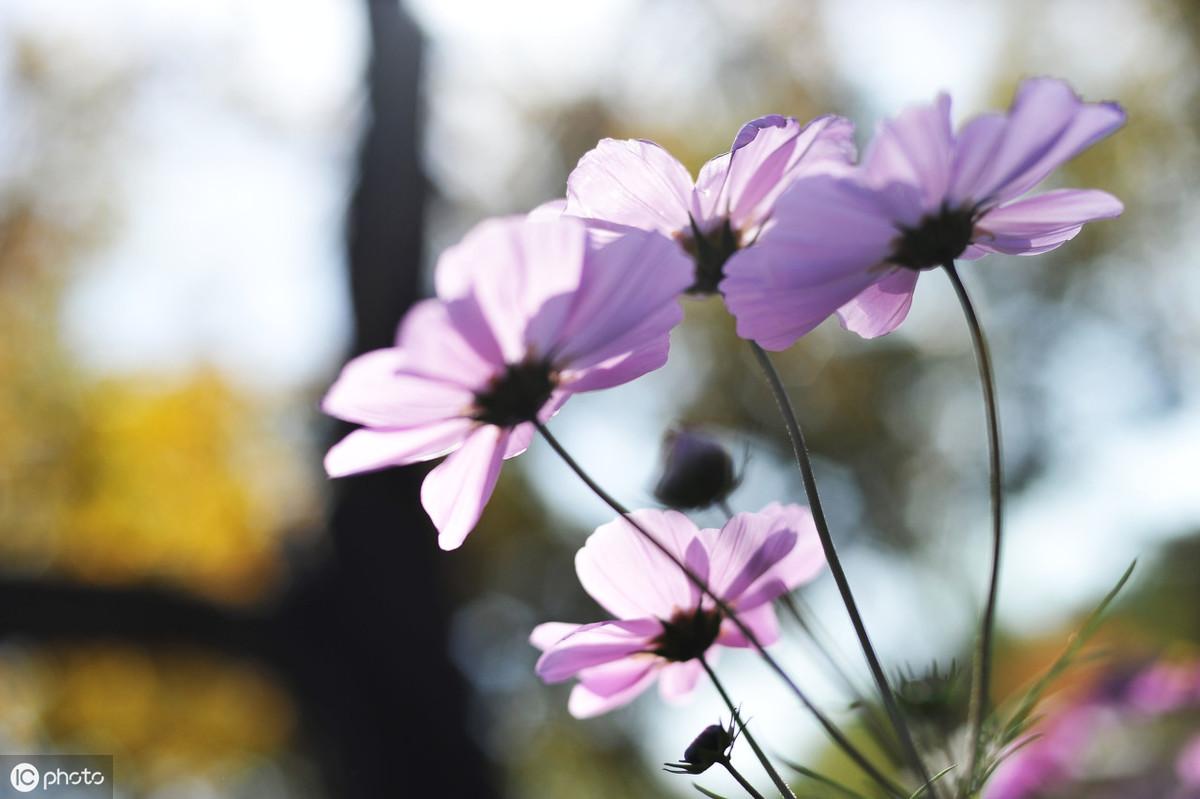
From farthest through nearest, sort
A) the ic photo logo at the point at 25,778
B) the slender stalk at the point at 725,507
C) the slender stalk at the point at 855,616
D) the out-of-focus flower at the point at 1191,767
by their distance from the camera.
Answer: the ic photo logo at the point at 25,778
the out-of-focus flower at the point at 1191,767
the slender stalk at the point at 725,507
the slender stalk at the point at 855,616

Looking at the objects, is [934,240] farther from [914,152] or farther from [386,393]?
[386,393]

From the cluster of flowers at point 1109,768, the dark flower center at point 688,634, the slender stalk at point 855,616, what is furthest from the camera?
the cluster of flowers at point 1109,768

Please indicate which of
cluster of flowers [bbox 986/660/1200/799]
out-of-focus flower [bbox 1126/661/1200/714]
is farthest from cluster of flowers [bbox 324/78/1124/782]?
out-of-focus flower [bbox 1126/661/1200/714]

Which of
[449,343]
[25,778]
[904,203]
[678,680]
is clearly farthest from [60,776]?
[904,203]

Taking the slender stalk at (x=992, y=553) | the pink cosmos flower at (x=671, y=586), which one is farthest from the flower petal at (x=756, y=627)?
the slender stalk at (x=992, y=553)

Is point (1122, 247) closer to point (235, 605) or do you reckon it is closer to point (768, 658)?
point (235, 605)

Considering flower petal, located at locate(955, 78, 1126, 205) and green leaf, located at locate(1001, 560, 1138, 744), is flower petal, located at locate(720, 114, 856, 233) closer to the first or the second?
flower petal, located at locate(955, 78, 1126, 205)

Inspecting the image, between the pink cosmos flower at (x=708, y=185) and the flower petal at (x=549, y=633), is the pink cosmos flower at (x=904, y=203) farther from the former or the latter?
the flower petal at (x=549, y=633)
